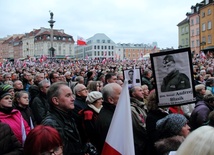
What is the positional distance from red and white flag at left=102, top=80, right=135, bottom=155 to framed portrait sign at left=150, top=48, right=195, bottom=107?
1.33 meters

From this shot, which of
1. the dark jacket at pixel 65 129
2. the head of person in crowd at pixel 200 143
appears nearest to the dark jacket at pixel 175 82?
the dark jacket at pixel 65 129

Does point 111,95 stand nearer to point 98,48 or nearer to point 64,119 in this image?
point 64,119

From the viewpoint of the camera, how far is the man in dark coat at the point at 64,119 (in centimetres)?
346

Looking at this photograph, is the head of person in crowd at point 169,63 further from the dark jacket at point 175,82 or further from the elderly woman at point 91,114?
the elderly woman at point 91,114

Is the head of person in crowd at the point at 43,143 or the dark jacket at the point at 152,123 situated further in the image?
the dark jacket at the point at 152,123

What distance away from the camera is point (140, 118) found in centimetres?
454

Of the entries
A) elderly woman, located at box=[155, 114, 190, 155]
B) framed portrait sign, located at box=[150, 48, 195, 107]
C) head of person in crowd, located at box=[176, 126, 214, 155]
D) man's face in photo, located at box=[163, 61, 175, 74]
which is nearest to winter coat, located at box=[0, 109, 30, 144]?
elderly woman, located at box=[155, 114, 190, 155]

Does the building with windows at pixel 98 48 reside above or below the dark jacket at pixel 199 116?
above

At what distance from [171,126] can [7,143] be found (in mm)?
1836

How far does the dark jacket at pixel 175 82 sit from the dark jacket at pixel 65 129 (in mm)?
1556

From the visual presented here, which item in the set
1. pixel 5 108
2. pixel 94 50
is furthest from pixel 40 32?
pixel 5 108

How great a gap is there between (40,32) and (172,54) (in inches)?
4692

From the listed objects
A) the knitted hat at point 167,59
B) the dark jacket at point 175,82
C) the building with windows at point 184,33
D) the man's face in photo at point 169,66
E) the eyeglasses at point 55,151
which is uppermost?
the building with windows at point 184,33

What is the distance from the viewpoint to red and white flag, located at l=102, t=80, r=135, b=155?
309cm
